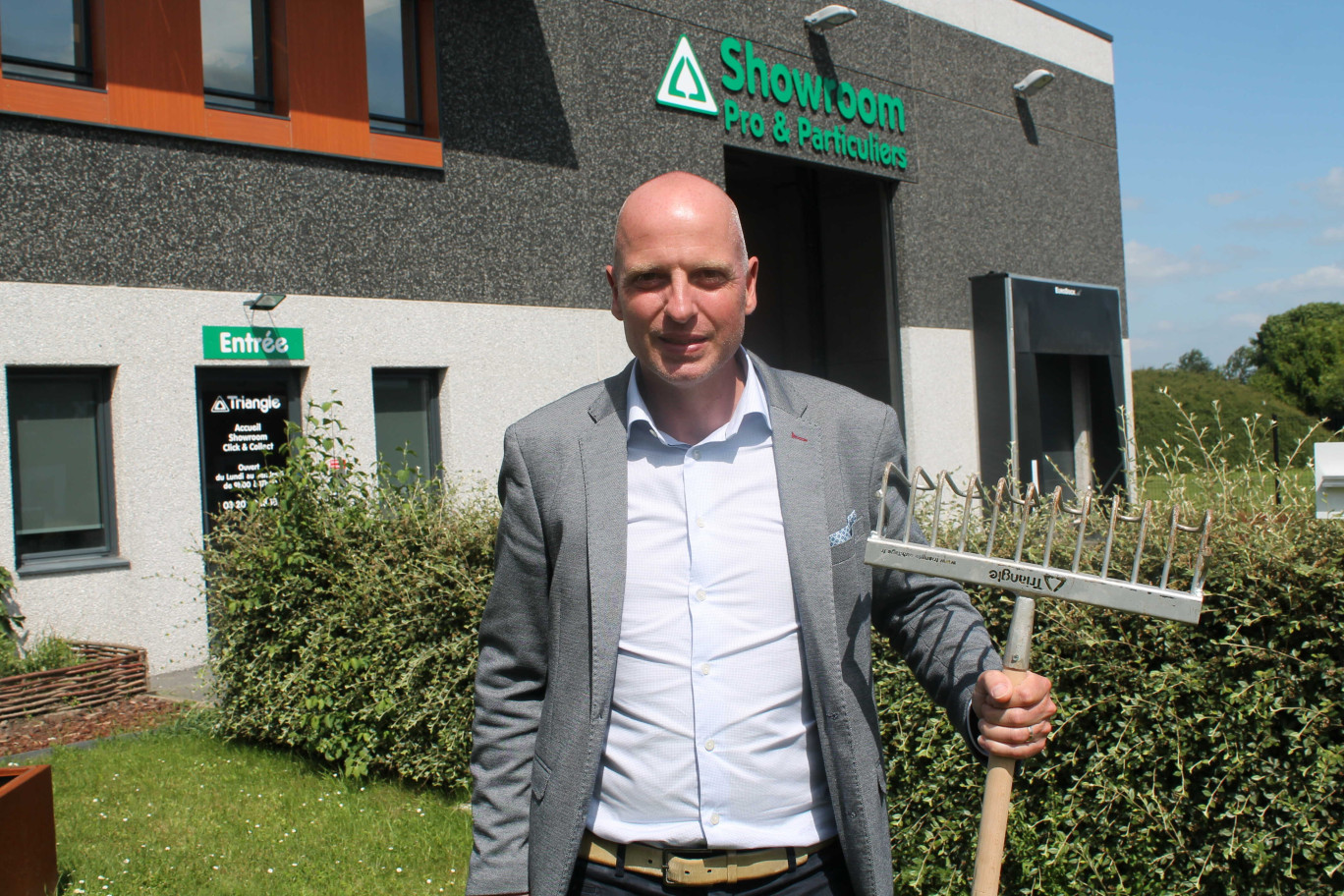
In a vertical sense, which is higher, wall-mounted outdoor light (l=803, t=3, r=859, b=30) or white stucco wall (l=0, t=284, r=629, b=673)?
wall-mounted outdoor light (l=803, t=3, r=859, b=30)

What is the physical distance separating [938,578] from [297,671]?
15.8ft

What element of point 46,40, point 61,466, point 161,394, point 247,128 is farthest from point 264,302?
point 46,40

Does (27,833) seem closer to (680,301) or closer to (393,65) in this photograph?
(680,301)

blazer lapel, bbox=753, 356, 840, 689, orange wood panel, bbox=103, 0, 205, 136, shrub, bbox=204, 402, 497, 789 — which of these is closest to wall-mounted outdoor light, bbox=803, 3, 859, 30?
orange wood panel, bbox=103, 0, 205, 136

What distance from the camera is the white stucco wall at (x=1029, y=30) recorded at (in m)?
18.0

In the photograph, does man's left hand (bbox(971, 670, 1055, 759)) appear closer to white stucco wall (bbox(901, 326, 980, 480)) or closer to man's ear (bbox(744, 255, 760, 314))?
man's ear (bbox(744, 255, 760, 314))

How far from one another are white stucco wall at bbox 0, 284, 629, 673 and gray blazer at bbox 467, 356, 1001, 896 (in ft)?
20.3

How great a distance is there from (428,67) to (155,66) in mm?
2640

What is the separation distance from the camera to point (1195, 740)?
10.7 feet

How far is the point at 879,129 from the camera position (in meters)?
16.5

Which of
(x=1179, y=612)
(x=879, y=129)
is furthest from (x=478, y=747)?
(x=879, y=129)

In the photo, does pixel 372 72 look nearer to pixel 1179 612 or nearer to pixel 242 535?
pixel 242 535

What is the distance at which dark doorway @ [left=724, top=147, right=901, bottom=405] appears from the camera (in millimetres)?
17781

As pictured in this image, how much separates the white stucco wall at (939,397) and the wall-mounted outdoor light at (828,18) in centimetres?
438
